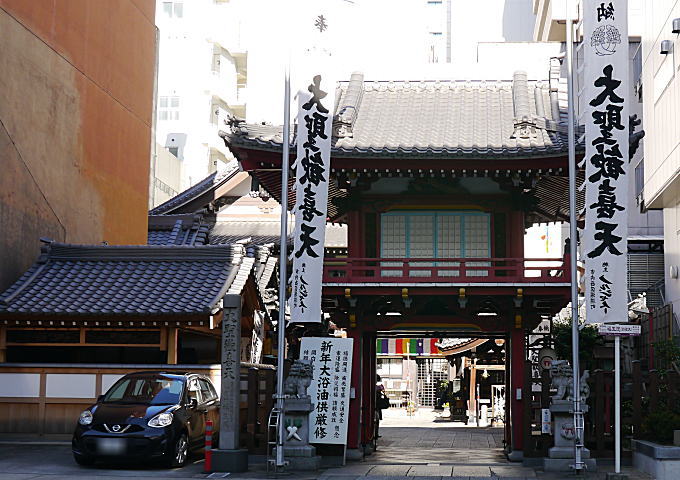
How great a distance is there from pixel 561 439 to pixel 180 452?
298 inches

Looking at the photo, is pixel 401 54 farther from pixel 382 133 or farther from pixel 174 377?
pixel 174 377

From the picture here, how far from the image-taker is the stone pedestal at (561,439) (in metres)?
18.2

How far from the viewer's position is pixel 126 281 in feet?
78.3

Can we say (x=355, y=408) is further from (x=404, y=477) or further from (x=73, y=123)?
(x=73, y=123)

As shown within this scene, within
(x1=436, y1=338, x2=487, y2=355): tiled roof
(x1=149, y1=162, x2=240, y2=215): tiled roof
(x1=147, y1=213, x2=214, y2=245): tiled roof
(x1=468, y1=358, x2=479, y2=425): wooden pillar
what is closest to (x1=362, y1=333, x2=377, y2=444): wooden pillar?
(x1=147, y1=213, x2=214, y2=245): tiled roof

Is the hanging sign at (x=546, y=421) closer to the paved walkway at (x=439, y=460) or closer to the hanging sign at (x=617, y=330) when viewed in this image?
the paved walkway at (x=439, y=460)

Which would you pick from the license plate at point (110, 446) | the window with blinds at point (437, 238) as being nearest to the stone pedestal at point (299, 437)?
the license plate at point (110, 446)

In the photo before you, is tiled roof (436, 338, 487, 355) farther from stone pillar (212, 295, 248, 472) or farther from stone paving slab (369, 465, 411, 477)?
stone pillar (212, 295, 248, 472)

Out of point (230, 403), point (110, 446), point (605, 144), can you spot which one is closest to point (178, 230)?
point (230, 403)

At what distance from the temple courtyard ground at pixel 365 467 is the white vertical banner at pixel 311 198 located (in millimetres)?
3332

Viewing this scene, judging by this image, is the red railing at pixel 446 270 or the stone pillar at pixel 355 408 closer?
the red railing at pixel 446 270

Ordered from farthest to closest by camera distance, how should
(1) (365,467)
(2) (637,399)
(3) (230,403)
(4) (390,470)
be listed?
(1) (365,467) < (2) (637,399) < (4) (390,470) < (3) (230,403)

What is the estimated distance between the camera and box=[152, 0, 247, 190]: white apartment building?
55406 millimetres

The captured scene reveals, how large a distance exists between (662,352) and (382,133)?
8596 mm
